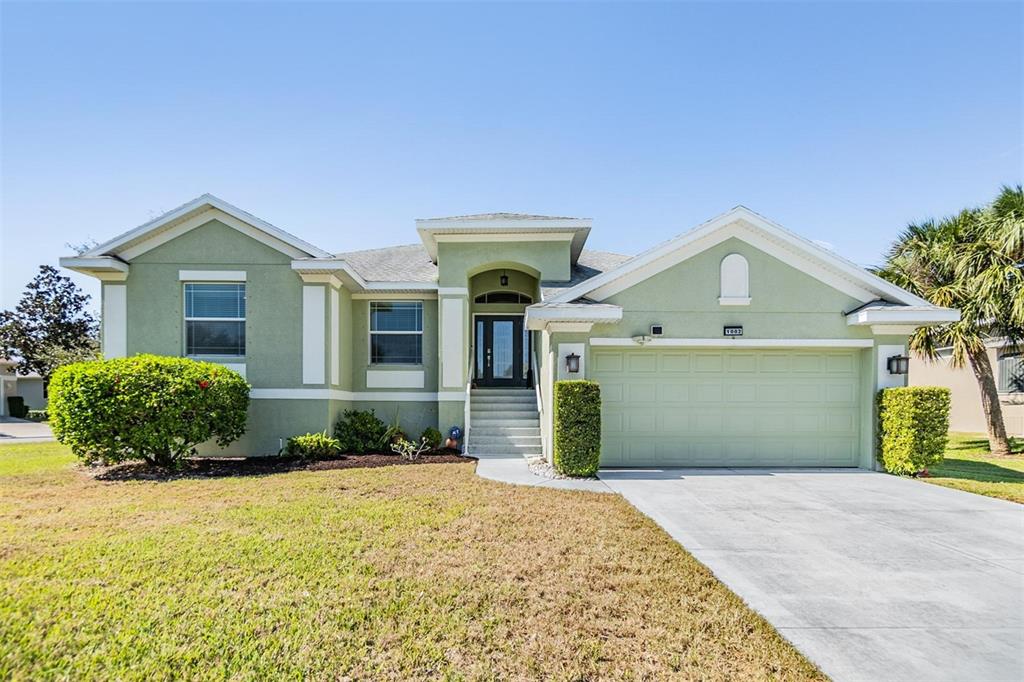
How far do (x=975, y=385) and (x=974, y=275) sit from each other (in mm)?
8447

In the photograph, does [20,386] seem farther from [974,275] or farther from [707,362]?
[974,275]

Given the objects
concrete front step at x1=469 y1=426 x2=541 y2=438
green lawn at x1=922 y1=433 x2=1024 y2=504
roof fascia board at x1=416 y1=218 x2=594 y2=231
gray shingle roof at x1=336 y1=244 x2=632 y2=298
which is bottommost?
green lawn at x1=922 y1=433 x2=1024 y2=504

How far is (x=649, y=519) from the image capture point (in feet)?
23.2

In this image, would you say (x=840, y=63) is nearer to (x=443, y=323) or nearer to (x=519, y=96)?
(x=519, y=96)

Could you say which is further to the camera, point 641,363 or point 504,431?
point 504,431

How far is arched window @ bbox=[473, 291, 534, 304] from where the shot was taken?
1585cm

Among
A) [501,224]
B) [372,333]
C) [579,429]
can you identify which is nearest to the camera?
[579,429]

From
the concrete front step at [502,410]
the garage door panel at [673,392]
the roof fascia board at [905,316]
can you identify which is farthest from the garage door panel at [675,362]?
the concrete front step at [502,410]

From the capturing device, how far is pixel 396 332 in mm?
14352

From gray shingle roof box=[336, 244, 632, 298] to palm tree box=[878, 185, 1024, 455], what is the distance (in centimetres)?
790

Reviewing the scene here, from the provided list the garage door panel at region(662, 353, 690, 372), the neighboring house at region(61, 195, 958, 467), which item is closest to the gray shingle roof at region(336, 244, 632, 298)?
the neighboring house at region(61, 195, 958, 467)

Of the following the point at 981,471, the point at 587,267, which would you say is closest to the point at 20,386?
the point at 587,267

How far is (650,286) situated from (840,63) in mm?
7779

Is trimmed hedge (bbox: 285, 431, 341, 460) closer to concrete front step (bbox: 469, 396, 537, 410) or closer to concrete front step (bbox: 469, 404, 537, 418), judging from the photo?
concrete front step (bbox: 469, 404, 537, 418)
